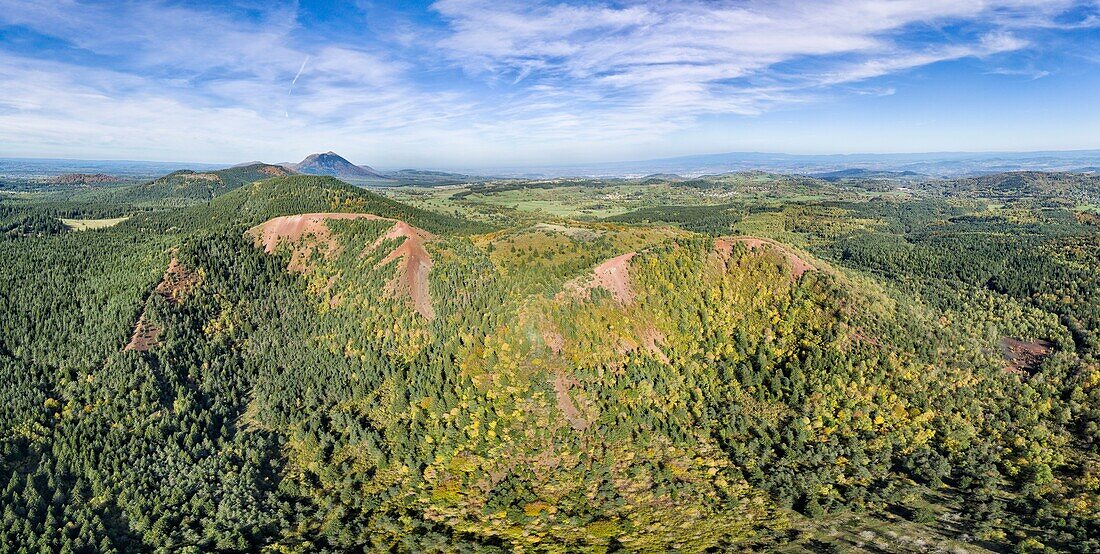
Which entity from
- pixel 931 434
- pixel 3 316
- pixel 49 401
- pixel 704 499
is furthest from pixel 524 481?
pixel 3 316

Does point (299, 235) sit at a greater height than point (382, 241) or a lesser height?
greater

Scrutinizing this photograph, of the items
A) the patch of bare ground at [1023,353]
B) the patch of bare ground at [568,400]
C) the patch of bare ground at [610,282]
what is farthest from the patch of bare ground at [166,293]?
the patch of bare ground at [1023,353]

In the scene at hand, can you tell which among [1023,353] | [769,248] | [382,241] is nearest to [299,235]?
[382,241]

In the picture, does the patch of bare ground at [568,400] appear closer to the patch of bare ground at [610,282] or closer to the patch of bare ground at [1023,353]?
the patch of bare ground at [610,282]

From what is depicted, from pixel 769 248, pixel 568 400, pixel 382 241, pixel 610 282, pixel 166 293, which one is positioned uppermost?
pixel 382 241

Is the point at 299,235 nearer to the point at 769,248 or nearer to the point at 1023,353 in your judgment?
the point at 769,248
